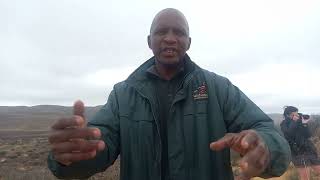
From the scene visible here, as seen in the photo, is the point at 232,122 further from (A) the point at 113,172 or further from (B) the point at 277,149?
(A) the point at 113,172

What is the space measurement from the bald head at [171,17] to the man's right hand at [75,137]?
4.49 ft

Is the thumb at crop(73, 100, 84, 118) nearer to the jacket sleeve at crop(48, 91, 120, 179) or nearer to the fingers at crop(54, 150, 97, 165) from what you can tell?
the fingers at crop(54, 150, 97, 165)

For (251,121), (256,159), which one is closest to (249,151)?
(256,159)

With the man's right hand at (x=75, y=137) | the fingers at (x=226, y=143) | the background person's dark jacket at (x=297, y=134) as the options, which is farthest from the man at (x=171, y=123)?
the background person's dark jacket at (x=297, y=134)

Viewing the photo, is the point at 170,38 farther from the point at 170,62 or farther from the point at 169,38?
the point at 170,62

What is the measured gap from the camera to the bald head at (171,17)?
10.8ft

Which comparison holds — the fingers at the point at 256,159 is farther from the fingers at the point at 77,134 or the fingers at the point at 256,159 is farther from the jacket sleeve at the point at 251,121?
the fingers at the point at 77,134

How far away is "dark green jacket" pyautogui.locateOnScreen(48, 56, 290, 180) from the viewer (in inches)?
110

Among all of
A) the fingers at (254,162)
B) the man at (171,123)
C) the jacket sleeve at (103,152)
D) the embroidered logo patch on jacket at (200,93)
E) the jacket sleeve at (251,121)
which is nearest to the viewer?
the fingers at (254,162)

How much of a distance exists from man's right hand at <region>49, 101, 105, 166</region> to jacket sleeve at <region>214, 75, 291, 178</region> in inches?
34.5

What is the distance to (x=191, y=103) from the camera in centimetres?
294

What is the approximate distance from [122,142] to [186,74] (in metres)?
0.65

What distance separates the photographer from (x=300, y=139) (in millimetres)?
9258

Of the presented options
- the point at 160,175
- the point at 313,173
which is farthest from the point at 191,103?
the point at 313,173
